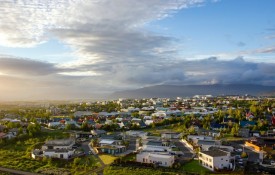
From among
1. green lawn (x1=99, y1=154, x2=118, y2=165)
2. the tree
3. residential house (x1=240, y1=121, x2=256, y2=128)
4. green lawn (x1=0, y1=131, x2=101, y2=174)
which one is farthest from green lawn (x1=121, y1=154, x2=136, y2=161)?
residential house (x1=240, y1=121, x2=256, y2=128)

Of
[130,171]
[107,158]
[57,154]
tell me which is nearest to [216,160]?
[130,171]

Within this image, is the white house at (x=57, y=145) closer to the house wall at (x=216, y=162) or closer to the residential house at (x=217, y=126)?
the house wall at (x=216, y=162)

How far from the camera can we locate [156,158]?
67.3ft

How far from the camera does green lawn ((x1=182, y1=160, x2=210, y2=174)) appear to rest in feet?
62.8

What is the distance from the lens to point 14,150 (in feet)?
82.7

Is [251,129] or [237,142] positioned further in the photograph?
[251,129]

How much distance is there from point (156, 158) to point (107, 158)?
136 inches

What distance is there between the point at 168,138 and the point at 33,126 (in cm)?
1333

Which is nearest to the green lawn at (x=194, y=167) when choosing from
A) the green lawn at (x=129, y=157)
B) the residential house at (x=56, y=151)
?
the green lawn at (x=129, y=157)

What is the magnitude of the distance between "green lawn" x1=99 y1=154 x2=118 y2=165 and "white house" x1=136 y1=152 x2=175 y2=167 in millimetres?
1671

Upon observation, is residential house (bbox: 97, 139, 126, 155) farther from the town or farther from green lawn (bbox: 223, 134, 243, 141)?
green lawn (bbox: 223, 134, 243, 141)

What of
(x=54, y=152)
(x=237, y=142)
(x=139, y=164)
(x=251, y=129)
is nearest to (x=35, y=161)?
(x=54, y=152)

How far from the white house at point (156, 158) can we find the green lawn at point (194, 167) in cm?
91

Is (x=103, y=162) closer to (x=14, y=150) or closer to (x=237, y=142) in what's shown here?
(x=14, y=150)
